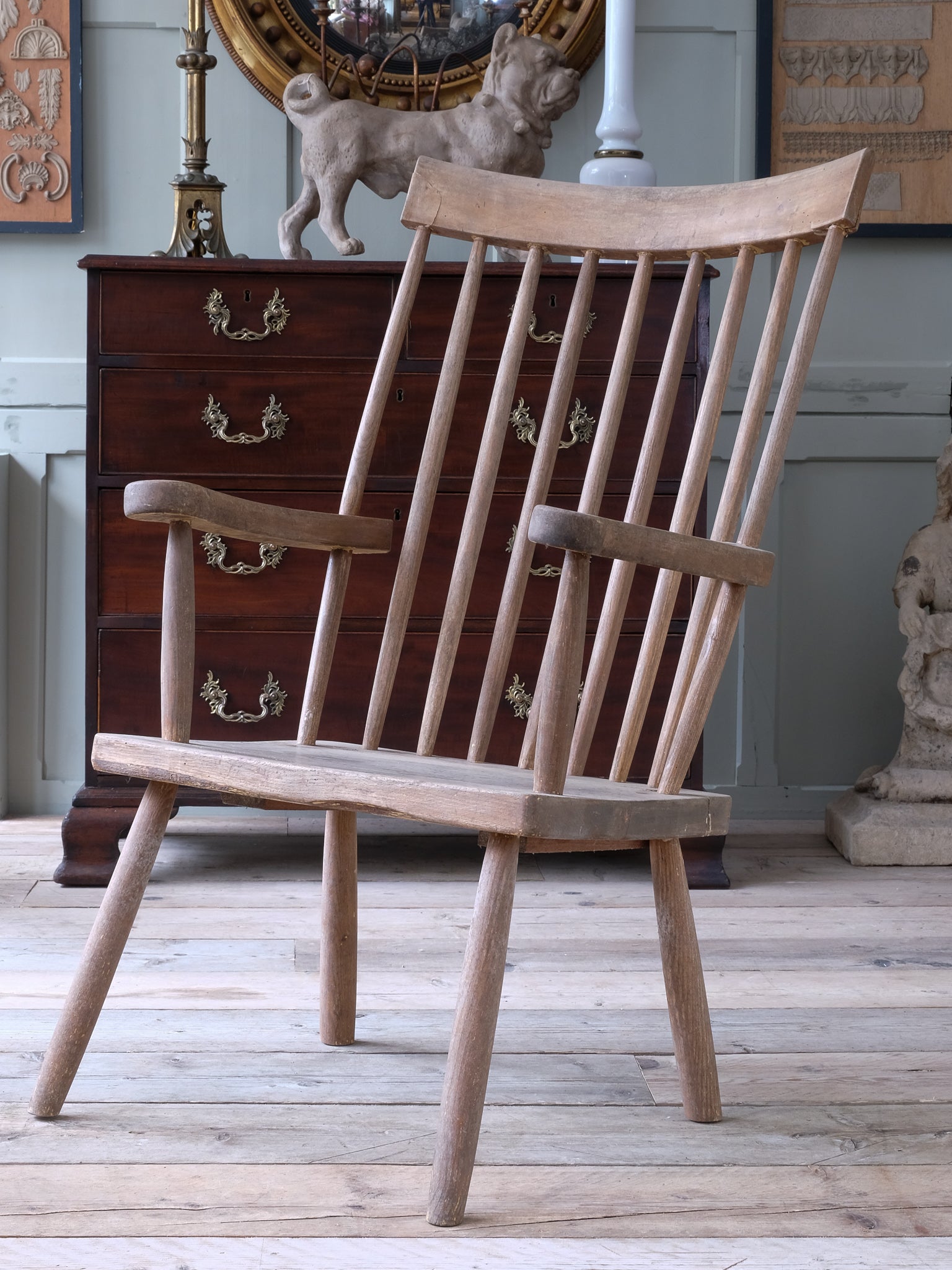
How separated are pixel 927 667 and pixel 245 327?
1345mm

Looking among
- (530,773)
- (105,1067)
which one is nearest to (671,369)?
(530,773)

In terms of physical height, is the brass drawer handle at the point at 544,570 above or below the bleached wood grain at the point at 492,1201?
above

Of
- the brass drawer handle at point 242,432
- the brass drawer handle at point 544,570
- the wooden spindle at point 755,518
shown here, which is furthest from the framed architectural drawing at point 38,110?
the wooden spindle at point 755,518

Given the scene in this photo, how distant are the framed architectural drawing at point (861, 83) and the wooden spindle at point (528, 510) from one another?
132 centimetres

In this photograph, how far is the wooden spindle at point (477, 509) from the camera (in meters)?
1.36

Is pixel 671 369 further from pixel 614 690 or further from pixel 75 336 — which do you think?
pixel 75 336

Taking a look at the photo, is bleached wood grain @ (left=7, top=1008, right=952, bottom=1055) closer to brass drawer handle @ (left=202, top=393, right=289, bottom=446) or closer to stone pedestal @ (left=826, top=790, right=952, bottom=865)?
stone pedestal @ (left=826, top=790, right=952, bottom=865)

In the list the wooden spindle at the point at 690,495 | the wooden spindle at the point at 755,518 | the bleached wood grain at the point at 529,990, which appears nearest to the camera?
the wooden spindle at the point at 755,518

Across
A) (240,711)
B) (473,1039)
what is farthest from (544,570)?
(473,1039)

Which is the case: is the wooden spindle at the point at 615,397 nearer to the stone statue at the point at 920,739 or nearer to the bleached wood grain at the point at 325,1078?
the bleached wood grain at the point at 325,1078

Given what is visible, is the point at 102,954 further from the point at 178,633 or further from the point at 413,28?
the point at 413,28

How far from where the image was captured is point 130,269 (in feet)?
6.48

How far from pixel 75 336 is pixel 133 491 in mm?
1540

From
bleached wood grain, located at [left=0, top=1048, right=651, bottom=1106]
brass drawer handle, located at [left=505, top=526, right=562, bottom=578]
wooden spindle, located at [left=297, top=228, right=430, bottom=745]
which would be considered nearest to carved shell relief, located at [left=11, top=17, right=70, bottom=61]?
brass drawer handle, located at [left=505, top=526, right=562, bottom=578]
